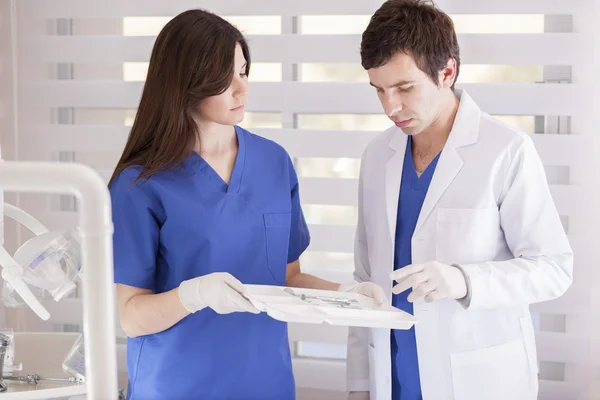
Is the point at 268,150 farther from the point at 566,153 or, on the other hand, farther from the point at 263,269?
the point at 566,153

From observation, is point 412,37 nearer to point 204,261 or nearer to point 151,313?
point 204,261

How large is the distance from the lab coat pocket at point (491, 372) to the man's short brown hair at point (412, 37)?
571mm

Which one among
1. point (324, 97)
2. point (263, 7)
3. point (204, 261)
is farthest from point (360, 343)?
point (263, 7)

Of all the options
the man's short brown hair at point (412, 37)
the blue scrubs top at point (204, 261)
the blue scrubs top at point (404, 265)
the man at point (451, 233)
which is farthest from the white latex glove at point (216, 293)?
the man's short brown hair at point (412, 37)

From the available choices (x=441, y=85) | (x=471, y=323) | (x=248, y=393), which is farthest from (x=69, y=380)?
(x=441, y=85)

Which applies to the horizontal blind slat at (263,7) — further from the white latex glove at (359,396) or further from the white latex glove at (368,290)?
the white latex glove at (359,396)

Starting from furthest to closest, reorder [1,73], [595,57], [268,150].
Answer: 1. [1,73]
2. [595,57]
3. [268,150]

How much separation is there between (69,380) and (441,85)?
103cm

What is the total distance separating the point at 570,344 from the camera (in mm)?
1938

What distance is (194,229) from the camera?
1.44 meters

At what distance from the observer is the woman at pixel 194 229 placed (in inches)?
56.2

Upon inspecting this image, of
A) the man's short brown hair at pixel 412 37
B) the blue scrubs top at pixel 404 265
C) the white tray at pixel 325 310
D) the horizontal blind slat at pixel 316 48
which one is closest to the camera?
the white tray at pixel 325 310

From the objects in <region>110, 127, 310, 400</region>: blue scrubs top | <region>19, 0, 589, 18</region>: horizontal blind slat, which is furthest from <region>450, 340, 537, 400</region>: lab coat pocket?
<region>19, 0, 589, 18</region>: horizontal blind slat

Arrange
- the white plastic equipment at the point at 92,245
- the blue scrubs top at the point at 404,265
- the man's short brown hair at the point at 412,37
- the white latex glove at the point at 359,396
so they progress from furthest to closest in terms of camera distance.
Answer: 1. the white latex glove at the point at 359,396
2. the blue scrubs top at the point at 404,265
3. the man's short brown hair at the point at 412,37
4. the white plastic equipment at the point at 92,245
